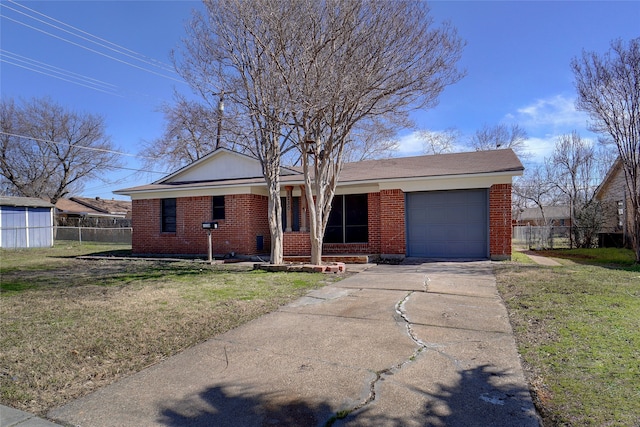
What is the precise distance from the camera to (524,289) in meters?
7.27

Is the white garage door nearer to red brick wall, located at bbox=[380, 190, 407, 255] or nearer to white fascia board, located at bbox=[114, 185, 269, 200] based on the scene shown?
red brick wall, located at bbox=[380, 190, 407, 255]

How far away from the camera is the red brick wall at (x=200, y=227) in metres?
14.4

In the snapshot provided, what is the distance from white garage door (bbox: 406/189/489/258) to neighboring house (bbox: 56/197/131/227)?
24772mm

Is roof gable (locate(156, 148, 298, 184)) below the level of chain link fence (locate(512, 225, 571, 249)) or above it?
above

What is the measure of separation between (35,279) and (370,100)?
9.06m

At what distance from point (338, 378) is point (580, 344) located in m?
2.67

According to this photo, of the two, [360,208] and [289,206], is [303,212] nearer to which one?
[289,206]

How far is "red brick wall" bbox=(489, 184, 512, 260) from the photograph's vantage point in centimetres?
1172

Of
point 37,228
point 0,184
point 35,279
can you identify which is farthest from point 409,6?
point 0,184

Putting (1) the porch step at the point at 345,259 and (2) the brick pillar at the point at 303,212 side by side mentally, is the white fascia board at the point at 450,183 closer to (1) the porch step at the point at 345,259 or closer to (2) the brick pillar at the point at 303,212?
(1) the porch step at the point at 345,259

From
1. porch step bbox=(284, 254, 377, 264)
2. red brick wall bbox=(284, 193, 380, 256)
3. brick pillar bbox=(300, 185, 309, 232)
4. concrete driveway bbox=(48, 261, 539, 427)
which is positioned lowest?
concrete driveway bbox=(48, 261, 539, 427)

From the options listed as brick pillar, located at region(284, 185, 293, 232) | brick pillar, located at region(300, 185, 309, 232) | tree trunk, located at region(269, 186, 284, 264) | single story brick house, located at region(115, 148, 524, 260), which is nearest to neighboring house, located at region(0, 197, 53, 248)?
single story brick house, located at region(115, 148, 524, 260)

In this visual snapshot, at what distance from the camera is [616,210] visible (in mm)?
18453

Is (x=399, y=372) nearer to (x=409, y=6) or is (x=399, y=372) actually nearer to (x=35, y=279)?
(x=409, y=6)
